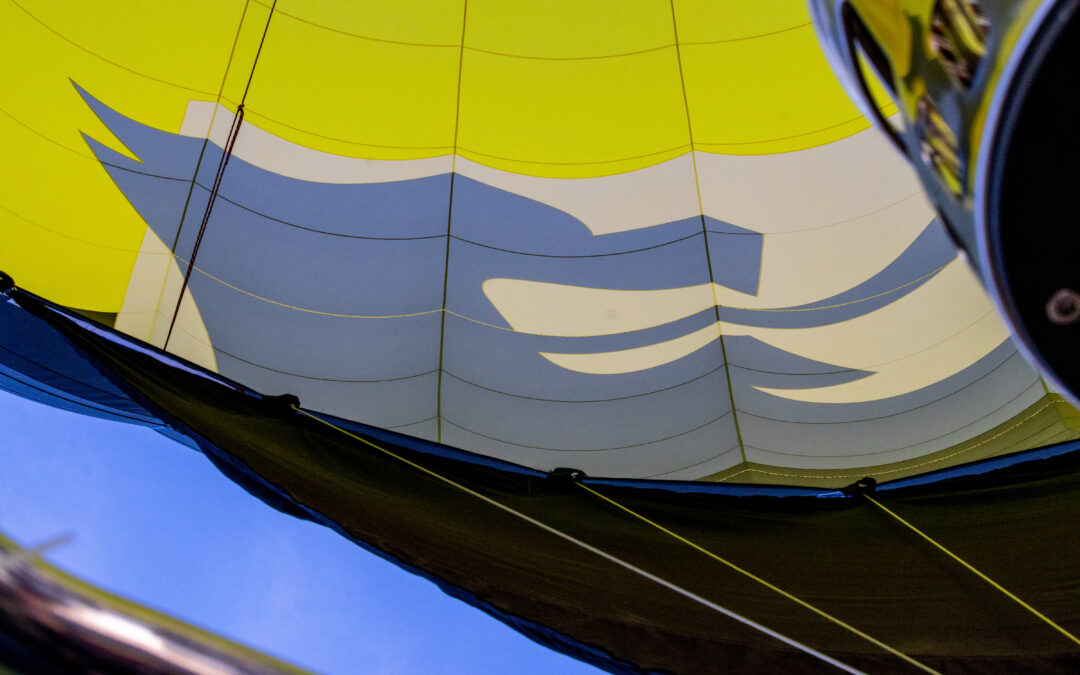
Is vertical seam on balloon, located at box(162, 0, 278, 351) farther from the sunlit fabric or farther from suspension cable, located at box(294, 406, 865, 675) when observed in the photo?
suspension cable, located at box(294, 406, 865, 675)

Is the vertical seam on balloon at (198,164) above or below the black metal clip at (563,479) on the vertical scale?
above

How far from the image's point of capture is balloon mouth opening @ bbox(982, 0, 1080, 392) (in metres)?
0.71

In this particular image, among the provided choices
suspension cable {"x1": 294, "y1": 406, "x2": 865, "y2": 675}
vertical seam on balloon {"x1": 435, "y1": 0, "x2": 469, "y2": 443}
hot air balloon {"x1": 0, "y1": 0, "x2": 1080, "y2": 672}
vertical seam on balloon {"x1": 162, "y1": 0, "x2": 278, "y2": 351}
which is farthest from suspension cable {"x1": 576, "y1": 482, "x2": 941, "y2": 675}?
vertical seam on balloon {"x1": 162, "y1": 0, "x2": 278, "y2": 351}

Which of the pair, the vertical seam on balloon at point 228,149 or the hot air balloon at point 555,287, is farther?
the vertical seam on balloon at point 228,149

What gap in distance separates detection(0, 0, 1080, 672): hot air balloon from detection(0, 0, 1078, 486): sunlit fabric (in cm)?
1

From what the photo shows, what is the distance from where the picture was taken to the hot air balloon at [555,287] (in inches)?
105

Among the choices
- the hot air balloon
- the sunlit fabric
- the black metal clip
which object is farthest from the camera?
the sunlit fabric

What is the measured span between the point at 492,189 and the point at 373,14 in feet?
2.37

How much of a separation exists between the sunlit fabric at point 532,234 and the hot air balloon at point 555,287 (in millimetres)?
11

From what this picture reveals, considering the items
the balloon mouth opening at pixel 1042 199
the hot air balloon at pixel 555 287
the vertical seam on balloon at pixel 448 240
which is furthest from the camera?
the vertical seam on balloon at pixel 448 240

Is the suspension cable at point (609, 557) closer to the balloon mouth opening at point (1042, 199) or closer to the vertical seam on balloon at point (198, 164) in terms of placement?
the vertical seam on balloon at point (198, 164)

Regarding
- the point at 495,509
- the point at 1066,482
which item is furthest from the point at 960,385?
the point at 495,509

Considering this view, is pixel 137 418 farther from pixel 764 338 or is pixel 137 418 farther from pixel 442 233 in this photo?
pixel 764 338

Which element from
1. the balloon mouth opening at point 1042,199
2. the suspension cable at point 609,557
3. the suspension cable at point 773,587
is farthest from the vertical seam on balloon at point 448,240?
the balloon mouth opening at point 1042,199
